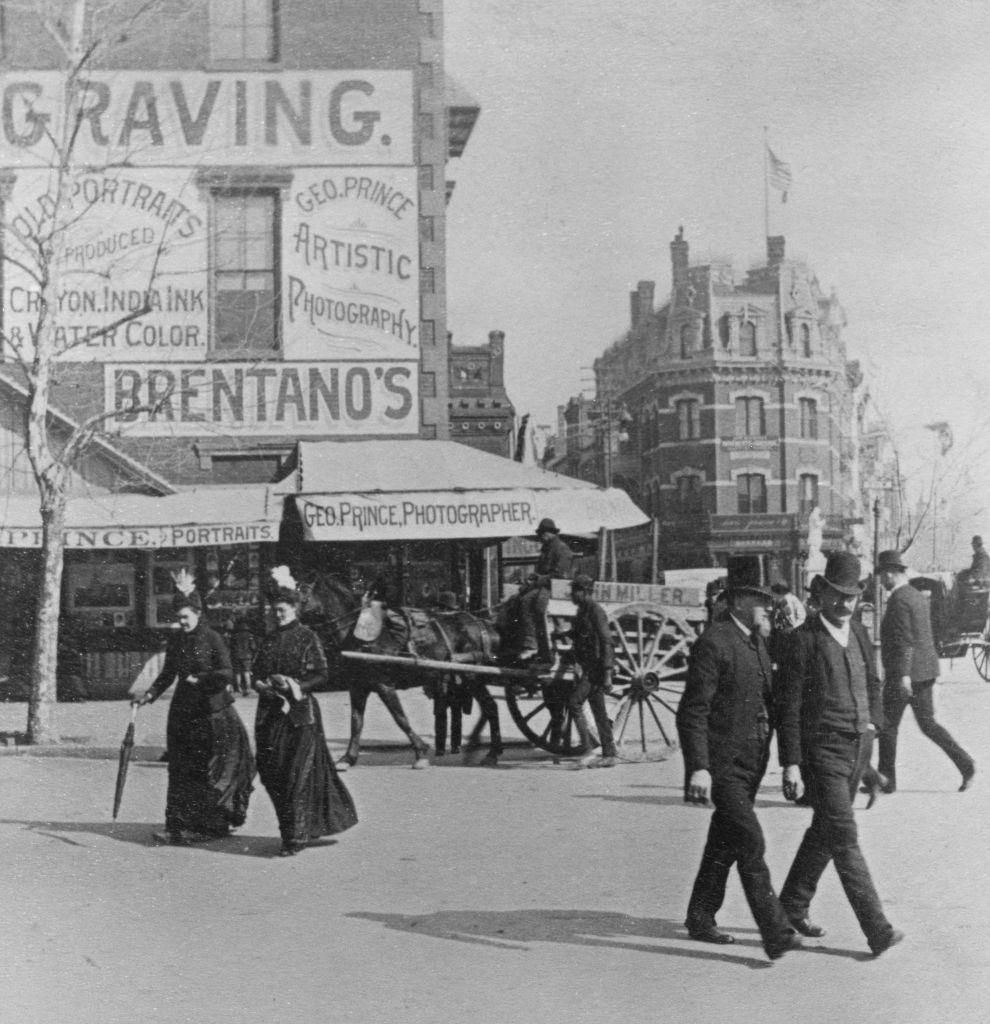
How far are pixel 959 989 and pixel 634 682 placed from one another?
5.48 meters

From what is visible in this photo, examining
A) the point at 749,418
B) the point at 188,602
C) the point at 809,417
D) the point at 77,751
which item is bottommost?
the point at 77,751

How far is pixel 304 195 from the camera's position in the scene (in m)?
10.1

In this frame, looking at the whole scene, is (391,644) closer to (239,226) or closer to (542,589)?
(542,589)

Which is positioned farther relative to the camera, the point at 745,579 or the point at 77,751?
the point at 77,751

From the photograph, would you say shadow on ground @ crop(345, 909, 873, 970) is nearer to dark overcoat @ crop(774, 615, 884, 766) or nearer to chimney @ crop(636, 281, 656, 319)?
dark overcoat @ crop(774, 615, 884, 766)

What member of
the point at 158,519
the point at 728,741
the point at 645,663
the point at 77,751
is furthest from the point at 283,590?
the point at 158,519

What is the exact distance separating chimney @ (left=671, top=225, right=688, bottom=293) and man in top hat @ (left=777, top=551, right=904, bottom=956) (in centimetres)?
251

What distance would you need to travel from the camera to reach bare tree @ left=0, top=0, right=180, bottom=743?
30.8 feet

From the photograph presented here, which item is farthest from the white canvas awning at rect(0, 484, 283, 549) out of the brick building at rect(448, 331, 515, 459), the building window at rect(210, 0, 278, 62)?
the building window at rect(210, 0, 278, 62)

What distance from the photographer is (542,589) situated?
10.4 meters

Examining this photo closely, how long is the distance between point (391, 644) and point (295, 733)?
2721 millimetres

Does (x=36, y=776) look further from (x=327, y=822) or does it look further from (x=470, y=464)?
(x=470, y=464)

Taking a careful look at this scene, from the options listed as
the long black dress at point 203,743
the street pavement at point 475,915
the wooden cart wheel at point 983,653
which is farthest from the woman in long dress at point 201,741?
the wooden cart wheel at point 983,653

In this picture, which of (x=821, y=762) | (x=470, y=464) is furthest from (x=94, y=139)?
(x=821, y=762)
